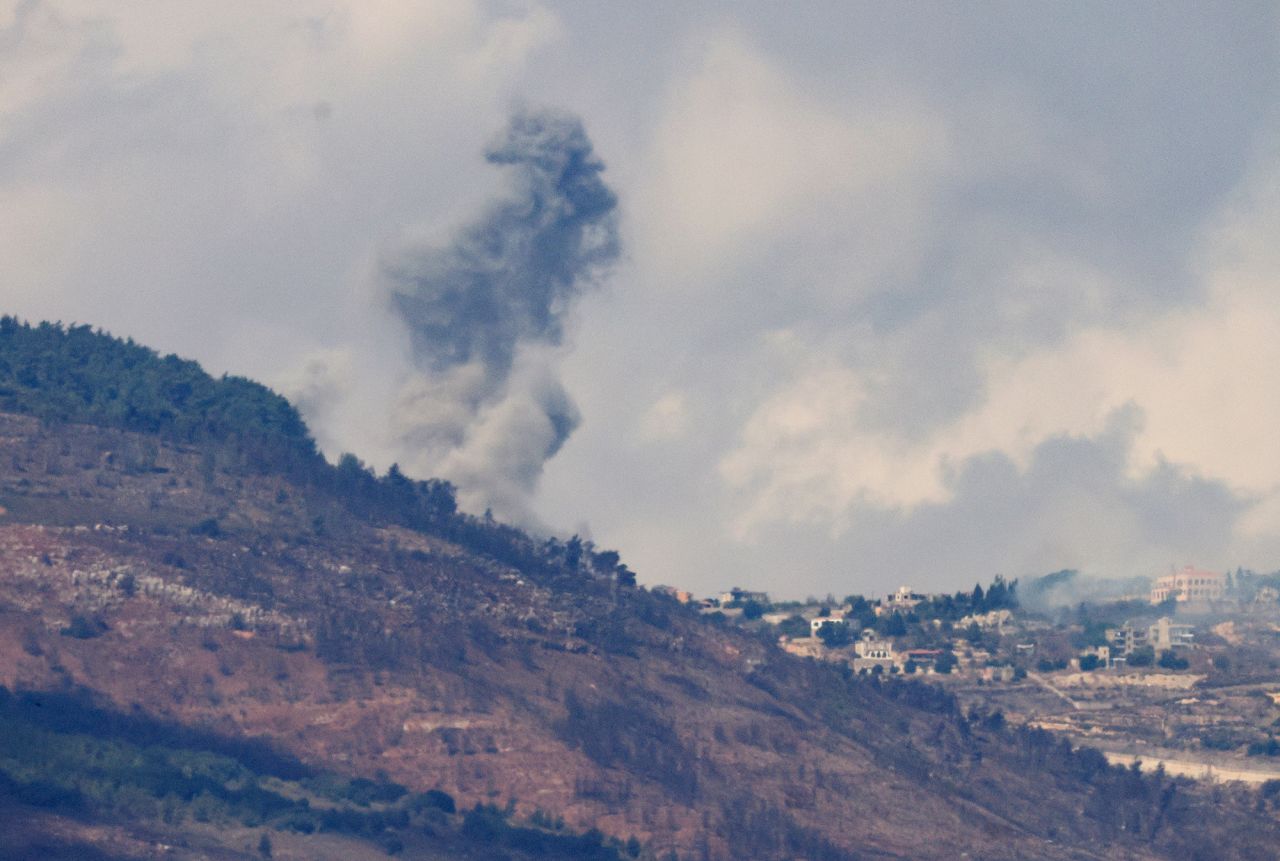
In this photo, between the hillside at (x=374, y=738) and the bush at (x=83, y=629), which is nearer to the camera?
the hillside at (x=374, y=738)

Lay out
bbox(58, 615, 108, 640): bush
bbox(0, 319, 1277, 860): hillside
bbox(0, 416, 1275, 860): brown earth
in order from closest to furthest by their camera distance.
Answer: bbox(0, 319, 1277, 860): hillside, bbox(0, 416, 1275, 860): brown earth, bbox(58, 615, 108, 640): bush

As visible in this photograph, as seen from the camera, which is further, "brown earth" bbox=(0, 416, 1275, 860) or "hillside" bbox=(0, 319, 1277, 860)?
"brown earth" bbox=(0, 416, 1275, 860)

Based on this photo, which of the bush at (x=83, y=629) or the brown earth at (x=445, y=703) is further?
the bush at (x=83, y=629)

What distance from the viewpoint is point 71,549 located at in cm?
18250

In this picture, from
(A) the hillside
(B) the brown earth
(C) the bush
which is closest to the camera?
(A) the hillside

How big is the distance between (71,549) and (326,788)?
98.8 ft

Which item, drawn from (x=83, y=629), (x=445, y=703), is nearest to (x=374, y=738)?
(x=445, y=703)

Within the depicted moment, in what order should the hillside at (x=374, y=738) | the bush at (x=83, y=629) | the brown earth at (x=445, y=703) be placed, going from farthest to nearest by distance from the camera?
1. the bush at (x=83, y=629)
2. the brown earth at (x=445, y=703)
3. the hillside at (x=374, y=738)

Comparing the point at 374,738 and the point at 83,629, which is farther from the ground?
the point at 83,629

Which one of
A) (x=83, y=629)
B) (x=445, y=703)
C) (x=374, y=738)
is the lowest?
(x=374, y=738)

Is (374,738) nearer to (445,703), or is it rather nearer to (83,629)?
(445,703)

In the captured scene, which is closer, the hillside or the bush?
the hillside

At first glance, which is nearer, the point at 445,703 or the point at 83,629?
the point at 83,629

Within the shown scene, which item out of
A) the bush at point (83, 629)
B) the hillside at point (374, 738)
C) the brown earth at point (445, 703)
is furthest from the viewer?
the bush at point (83, 629)
